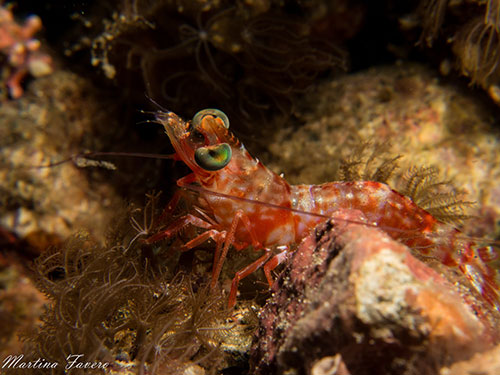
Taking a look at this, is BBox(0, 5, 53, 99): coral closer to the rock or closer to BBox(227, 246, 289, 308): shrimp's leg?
BBox(227, 246, 289, 308): shrimp's leg

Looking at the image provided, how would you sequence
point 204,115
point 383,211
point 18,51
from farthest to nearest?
point 18,51 < point 383,211 < point 204,115

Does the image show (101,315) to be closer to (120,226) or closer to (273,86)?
(120,226)

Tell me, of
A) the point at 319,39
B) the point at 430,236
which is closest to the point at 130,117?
the point at 319,39

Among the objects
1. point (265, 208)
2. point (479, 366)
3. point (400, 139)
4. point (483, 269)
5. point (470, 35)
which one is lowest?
point (483, 269)

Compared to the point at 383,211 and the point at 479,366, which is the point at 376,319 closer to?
the point at 479,366
